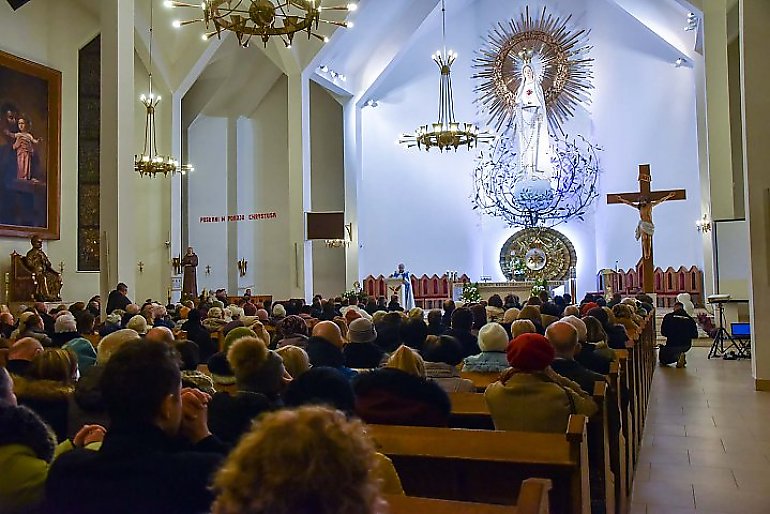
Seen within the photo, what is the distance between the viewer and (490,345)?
4.43 metres

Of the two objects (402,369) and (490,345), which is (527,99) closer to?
(490,345)

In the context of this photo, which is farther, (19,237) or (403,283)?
(403,283)

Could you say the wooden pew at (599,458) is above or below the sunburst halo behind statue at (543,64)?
below

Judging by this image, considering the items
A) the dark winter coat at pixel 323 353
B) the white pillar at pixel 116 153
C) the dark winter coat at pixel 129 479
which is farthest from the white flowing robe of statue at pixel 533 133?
the dark winter coat at pixel 129 479

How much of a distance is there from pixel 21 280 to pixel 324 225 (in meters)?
5.65

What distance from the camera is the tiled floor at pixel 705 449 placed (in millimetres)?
3838

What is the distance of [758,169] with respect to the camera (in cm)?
714

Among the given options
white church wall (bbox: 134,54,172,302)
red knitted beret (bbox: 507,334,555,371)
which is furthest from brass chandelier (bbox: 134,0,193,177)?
red knitted beret (bbox: 507,334,555,371)

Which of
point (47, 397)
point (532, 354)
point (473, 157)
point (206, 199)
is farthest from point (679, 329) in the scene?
point (206, 199)

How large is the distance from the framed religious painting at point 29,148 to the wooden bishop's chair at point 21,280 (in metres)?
0.50

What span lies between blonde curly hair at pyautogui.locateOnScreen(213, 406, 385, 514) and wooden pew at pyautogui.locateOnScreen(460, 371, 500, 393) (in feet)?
10.5

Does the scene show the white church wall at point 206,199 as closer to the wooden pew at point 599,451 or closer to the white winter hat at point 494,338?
the white winter hat at point 494,338

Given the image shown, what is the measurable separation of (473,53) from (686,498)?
1545cm

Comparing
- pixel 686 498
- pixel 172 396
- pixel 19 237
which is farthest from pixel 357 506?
pixel 19 237
